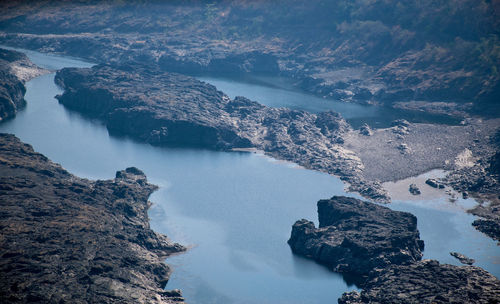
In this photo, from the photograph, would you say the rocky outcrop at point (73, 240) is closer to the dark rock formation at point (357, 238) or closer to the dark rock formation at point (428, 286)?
the dark rock formation at point (357, 238)

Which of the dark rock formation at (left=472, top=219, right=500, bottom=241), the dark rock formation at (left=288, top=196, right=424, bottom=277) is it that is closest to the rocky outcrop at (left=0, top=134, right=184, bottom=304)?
the dark rock formation at (left=288, top=196, right=424, bottom=277)

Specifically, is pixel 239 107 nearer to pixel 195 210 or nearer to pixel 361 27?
pixel 195 210

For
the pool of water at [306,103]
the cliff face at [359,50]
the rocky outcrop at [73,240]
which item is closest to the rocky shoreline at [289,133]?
the pool of water at [306,103]

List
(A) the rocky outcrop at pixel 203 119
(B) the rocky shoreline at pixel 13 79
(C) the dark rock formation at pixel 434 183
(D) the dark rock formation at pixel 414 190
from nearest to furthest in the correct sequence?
(D) the dark rock formation at pixel 414 190, (C) the dark rock formation at pixel 434 183, (A) the rocky outcrop at pixel 203 119, (B) the rocky shoreline at pixel 13 79

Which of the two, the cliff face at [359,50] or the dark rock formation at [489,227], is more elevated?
the cliff face at [359,50]

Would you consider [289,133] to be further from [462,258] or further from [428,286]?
[428,286]

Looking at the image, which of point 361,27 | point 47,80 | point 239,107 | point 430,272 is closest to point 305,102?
point 239,107

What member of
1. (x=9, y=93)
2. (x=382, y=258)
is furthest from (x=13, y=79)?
(x=382, y=258)
